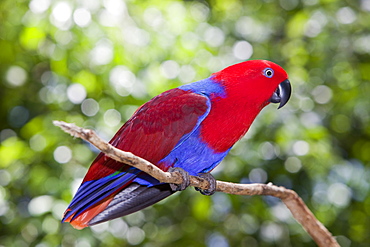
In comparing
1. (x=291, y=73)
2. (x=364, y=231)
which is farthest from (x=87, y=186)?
(x=364, y=231)

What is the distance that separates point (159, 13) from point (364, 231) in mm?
1521

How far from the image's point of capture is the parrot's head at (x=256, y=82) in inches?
52.1

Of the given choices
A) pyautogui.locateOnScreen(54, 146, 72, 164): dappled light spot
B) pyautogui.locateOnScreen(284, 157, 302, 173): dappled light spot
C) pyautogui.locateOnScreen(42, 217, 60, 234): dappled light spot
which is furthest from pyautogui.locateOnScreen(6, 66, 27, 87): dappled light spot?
pyautogui.locateOnScreen(284, 157, 302, 173): dappled light spot

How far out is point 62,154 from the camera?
1.98m

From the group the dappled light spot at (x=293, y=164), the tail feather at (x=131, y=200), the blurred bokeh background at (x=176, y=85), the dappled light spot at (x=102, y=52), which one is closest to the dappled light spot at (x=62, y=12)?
the blurred bokeh background at (x=176, y=85)

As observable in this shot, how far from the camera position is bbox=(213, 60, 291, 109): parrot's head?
132 cm

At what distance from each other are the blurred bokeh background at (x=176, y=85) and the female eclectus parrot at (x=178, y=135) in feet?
1.80

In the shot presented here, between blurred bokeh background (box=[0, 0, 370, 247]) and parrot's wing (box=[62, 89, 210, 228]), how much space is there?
537 millimetres

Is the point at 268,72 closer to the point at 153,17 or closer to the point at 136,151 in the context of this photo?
the point at 136,151

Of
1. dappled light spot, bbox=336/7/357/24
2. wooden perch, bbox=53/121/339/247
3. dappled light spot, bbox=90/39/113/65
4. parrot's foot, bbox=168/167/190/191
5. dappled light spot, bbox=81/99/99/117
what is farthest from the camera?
dappled light spot, bbox=336/7/357/24

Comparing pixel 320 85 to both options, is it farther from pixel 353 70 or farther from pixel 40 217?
pixel 40 217

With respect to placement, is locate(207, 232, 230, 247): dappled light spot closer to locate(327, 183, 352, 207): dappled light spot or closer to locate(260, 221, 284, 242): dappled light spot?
locate(260, 221, 284, 242): dappled light spot

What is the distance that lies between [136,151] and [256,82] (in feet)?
1.23

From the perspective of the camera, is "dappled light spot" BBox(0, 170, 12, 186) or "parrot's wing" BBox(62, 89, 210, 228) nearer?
"parrot's wing" BBox(62, 89, 210, 228)
